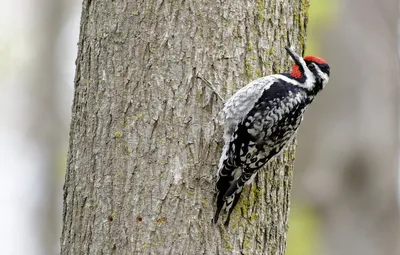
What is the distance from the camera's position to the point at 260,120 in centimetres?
395

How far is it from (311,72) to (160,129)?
116 centimetres

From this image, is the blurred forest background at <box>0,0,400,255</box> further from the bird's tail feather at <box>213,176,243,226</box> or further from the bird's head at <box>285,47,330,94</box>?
the bird's tail feather at <box>213,176,243,226</box>

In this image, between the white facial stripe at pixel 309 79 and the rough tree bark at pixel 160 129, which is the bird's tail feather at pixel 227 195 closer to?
the rough tree bark at pixel 160 129

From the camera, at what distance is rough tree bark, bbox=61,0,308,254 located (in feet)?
11.4

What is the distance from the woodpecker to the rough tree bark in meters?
0.07

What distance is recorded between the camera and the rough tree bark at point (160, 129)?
3.46 m

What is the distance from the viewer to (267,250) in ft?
12.2

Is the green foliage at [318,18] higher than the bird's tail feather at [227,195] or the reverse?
higher
